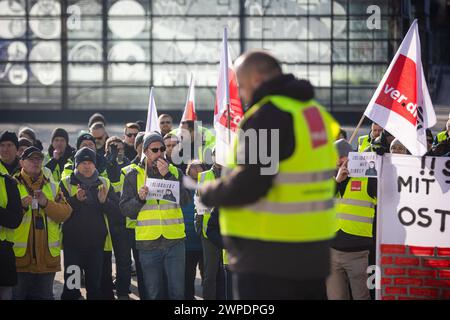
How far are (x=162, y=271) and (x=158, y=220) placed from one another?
1.46ft

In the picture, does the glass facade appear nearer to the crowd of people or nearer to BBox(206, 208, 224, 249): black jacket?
the crowd of people

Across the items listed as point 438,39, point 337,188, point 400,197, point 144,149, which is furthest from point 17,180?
point 438,39

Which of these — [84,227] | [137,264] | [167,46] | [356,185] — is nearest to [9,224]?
[84,227]

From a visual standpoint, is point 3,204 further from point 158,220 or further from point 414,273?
point 414,273

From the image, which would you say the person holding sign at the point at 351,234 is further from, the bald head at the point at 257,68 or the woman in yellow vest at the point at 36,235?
the bald head at the point at 257,68

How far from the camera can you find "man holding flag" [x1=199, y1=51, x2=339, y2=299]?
494 cm

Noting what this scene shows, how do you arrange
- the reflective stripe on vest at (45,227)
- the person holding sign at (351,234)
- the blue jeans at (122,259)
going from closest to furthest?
the person holding sign at (351,234) < the reflective stripe on vest at (45,227) < the blue jeans at (122,259)

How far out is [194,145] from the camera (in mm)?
11180

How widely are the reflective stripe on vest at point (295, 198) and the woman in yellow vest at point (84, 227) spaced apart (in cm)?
429

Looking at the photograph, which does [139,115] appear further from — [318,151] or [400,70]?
[318,151]

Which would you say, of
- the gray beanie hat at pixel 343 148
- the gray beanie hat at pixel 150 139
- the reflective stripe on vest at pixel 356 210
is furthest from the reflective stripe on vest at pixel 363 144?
the gray beanie hat at pixel 150 139

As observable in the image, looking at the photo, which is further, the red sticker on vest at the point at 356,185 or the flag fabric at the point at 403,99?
the flag fabric at the point at 403,99

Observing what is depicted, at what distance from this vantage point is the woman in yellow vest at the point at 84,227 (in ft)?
29.9
